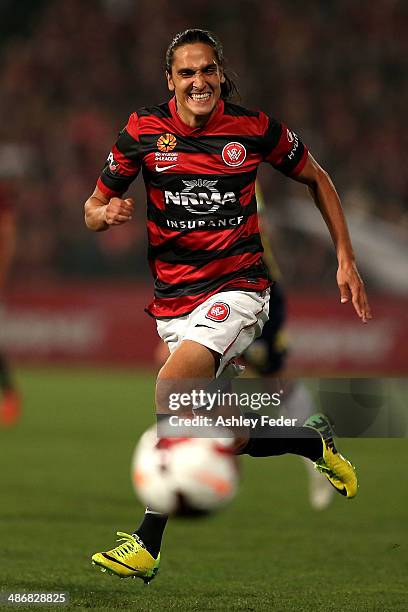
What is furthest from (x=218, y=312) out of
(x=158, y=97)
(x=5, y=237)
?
(x=158, y=97)

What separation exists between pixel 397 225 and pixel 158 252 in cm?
1269

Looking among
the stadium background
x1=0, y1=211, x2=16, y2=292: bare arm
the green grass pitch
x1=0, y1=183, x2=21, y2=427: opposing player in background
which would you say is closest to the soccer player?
the green grass pitch

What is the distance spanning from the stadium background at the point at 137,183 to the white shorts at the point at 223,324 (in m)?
5.30

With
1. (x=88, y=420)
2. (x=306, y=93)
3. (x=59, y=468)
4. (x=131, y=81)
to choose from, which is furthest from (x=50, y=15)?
(x=59, y=468)

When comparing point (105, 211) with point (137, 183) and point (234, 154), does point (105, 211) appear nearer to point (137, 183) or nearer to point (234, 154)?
point (234, 154)

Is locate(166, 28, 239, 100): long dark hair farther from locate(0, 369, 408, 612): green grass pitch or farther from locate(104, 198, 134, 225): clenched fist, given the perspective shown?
locate(0, 369, 408, 612): green grass pitch

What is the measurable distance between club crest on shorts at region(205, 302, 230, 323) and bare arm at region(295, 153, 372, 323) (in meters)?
0.48

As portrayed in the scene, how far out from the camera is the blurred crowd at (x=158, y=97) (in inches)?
697

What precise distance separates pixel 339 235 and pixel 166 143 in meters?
0.83

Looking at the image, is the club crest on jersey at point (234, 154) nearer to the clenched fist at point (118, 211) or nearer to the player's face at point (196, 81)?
the player's face at point (196, 81)

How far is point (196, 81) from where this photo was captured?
4855 mm

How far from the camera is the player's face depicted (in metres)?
4.86

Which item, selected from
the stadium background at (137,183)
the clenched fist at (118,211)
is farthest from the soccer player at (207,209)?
the stadium background at (137,183)

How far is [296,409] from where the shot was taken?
650 cm
